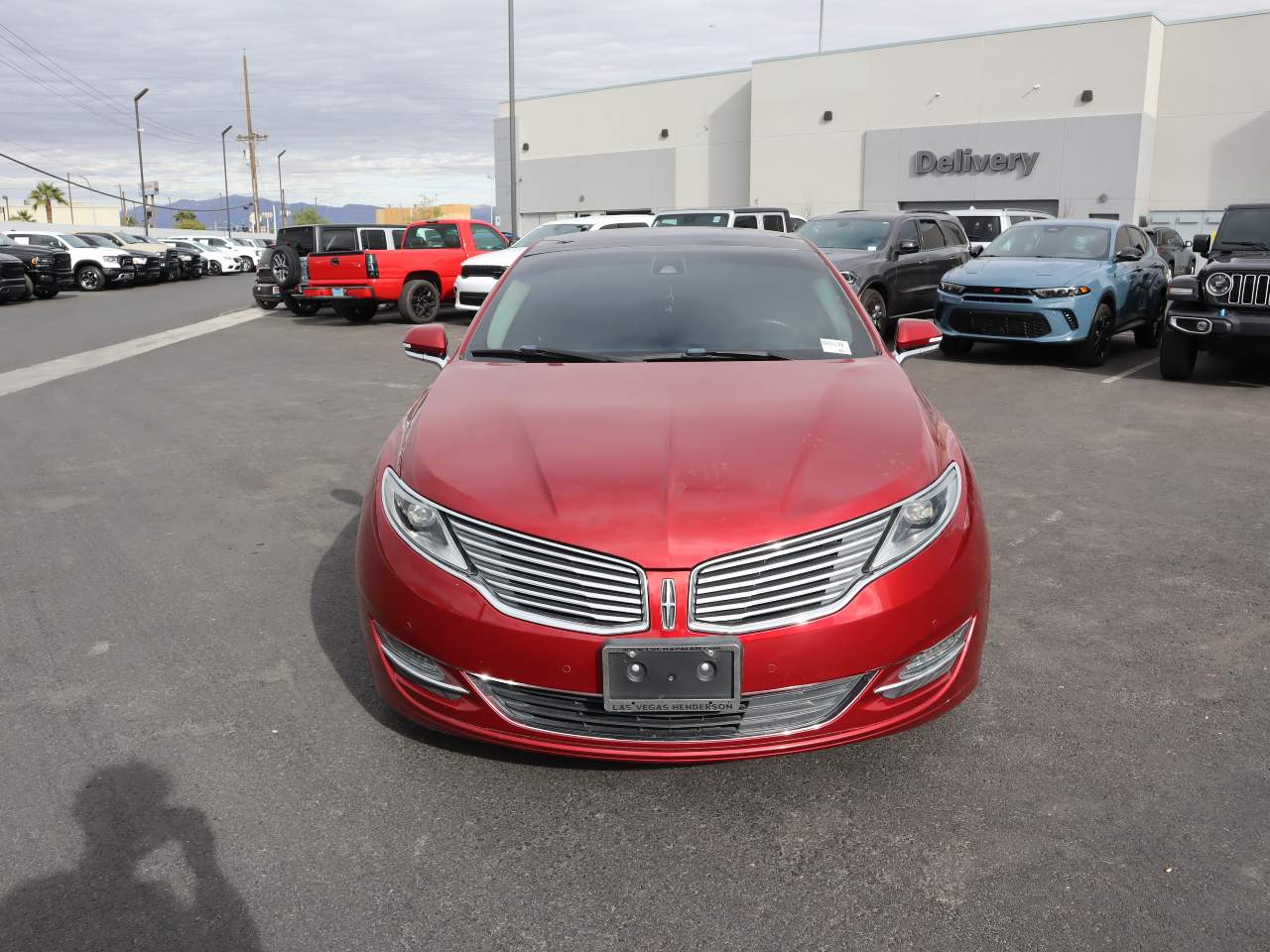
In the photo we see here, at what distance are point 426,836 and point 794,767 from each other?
3.60 feet

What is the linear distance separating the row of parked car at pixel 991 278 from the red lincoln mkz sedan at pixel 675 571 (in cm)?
516

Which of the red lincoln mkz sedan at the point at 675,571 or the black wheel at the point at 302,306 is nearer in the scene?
the red lincoln mkz sedan at the point at 675,571

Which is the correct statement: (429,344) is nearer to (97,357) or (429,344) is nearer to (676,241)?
(676,241)

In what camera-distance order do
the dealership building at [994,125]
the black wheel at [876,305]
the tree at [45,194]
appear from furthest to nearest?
the tree at [45,194] → the dealership building at [994,125] → the black wheel at [876,305]

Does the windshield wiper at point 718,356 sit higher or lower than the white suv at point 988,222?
lower

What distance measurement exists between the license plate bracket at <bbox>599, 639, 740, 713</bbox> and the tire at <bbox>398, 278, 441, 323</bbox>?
52.1 feet

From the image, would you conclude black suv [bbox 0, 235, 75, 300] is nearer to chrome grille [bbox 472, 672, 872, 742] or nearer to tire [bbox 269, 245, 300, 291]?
tire [bbox 269, 245, 300, 291]

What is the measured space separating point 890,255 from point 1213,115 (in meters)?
27.8

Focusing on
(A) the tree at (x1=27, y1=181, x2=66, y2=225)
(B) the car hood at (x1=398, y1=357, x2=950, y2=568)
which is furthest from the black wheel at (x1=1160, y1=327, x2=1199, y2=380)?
(A) the tree at (x1=27, y1=181, x2=66, y2=225)

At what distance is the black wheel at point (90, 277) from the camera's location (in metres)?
28.6

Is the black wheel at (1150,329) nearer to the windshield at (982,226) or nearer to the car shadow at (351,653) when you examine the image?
the windshield at (982,226)

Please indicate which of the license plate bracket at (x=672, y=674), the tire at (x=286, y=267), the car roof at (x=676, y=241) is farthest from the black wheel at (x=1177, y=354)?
the tire at (x=286, y=267)

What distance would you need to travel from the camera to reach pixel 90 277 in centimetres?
2875

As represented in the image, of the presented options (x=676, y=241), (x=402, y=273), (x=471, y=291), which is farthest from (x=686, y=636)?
(x=402, y=273)
